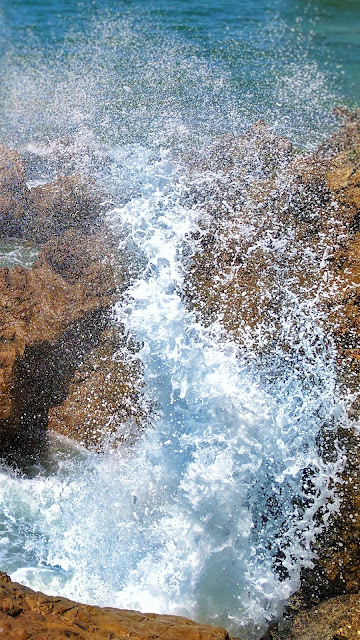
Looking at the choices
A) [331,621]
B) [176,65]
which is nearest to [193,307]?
[331,621]

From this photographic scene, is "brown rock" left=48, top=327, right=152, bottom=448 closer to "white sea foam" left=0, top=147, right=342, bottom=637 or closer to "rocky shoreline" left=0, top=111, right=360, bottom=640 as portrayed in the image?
"rocky shoreline" left=0, top=111, right=360, bottom=640

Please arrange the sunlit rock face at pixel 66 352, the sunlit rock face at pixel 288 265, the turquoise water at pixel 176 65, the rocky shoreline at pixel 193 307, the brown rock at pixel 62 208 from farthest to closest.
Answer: the turquoise water at pixel 176 65 < the brown rock at pixel 62 208 < the sunlit rock face at pixel 288 265 < the sunlit rock face at pixel 66 352 < the rocky shoreline at pixel 193 307

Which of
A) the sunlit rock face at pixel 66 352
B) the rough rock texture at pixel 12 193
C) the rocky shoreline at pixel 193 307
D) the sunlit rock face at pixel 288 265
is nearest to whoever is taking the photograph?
the rocky shoreline at pixel 193 307

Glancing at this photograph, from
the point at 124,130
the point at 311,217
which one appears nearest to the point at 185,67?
the point at 124,130

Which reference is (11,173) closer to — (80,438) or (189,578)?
(80,438)

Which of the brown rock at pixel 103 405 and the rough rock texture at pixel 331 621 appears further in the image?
the brown rock at pixel 103 405

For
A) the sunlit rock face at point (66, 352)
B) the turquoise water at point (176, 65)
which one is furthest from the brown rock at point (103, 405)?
the turquoise water at point (176, 65)

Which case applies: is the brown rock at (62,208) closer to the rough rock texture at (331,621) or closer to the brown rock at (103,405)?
the brown rock at (103,405)
